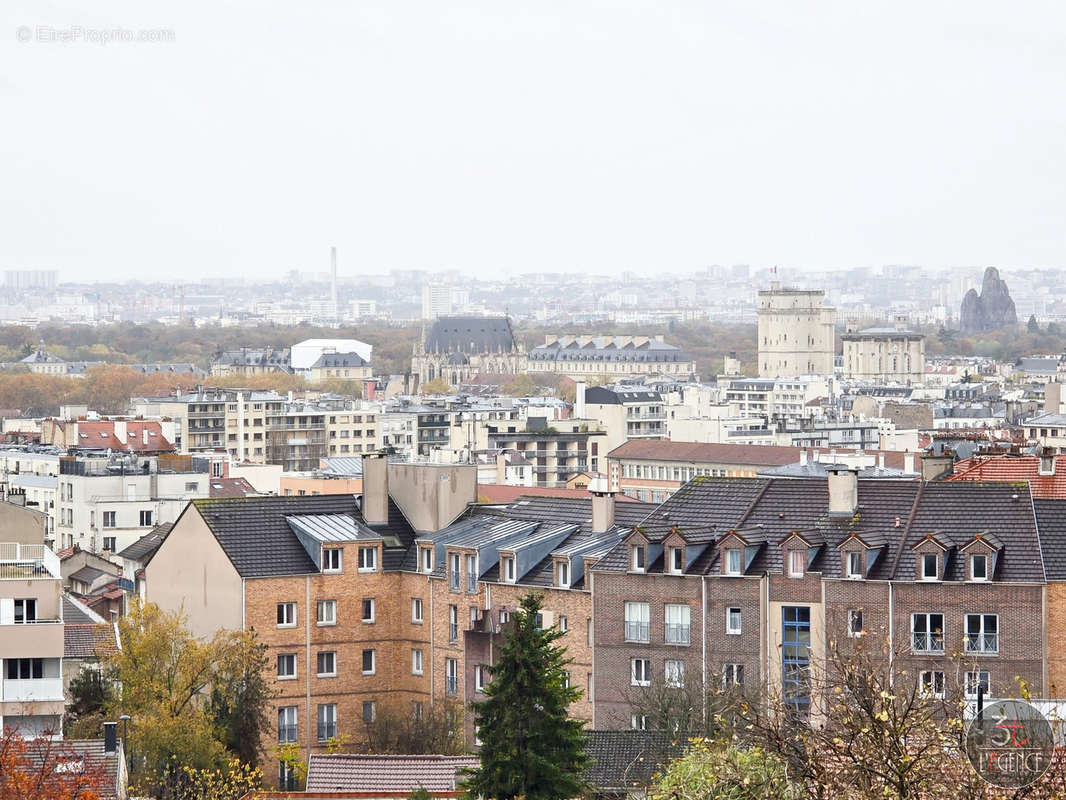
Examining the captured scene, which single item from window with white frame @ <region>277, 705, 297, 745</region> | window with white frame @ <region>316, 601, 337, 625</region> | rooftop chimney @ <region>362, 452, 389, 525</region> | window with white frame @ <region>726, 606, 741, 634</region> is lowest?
window with white frame @ <region>277, 705, 297, 745</region>

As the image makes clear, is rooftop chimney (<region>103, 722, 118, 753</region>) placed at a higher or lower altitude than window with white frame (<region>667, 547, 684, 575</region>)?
lower

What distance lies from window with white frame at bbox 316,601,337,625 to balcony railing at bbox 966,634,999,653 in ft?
34.3

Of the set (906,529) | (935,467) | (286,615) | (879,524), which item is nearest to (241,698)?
(286,615)

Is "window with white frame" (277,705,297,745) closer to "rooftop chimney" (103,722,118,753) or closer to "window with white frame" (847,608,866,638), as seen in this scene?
"rooftop chimney" (103,722,118,753)

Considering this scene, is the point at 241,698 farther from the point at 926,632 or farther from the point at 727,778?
the point at 727,778

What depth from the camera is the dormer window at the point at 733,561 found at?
3619 centimetres

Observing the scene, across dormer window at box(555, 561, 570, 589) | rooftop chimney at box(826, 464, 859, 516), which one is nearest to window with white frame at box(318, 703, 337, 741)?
dormer window at box(555, 561, 570, 589)

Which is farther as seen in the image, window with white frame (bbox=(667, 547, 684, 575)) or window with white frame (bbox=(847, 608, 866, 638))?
window with white frame (bbox=(667, 547, 684, 575))

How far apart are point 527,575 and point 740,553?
4.00 metres

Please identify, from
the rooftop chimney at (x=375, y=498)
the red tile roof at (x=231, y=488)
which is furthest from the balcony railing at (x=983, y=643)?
the red tile roof at (x=231, y=488)

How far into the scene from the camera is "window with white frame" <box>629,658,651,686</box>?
36553 mm

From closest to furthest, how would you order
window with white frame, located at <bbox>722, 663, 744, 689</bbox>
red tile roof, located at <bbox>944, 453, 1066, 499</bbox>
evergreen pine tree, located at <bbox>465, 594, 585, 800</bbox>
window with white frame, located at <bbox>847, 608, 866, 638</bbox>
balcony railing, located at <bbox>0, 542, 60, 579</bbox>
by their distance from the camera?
evergreen pine tree, located at <bbox>465, 594, 585, 800</bbox>, window with white frame, located at <bbox>847, 608, 866, 638</bbox>, window with white frame, located at <bbox>722, 663, 744, 689</bbox>, balcony railing, located at <bbox>0, 542, 60, 579</bbox>, red tile roof, located at <bbox>944, 453, 1066, 499</bbox>

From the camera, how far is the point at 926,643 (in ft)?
114

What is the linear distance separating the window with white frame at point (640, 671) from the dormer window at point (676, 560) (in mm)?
1306
